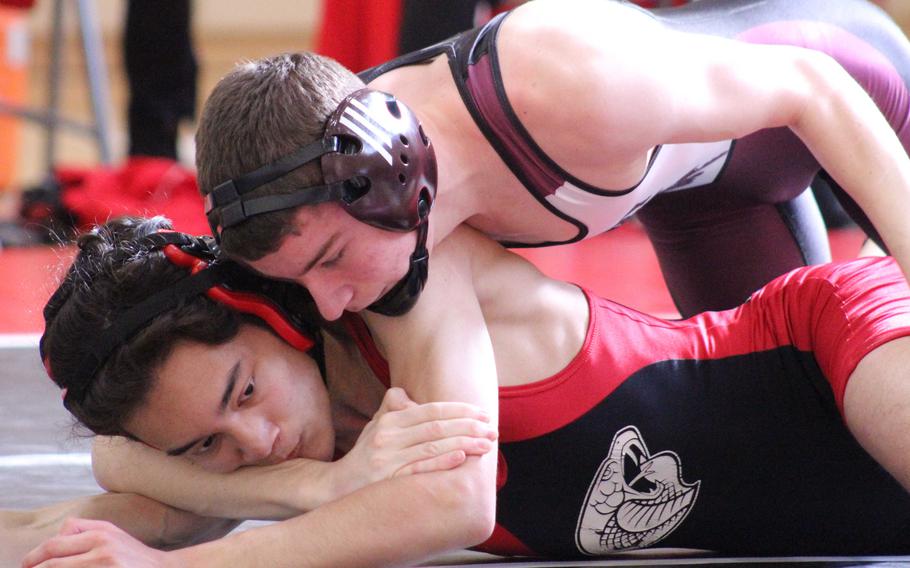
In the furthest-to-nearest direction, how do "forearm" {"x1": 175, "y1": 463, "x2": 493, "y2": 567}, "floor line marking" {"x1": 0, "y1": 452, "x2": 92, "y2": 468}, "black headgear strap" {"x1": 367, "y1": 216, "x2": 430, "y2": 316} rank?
"floor line marking" {"x1": 0, "y1": 452, "x2": 92, "y2": 468}, "black headgear strap" {"x1": 367, "y1": 216, "x2": 430, "y2": 316}, "forearm" {"x1": 175, "y1": 463, "x2": 493, "y2": 567}

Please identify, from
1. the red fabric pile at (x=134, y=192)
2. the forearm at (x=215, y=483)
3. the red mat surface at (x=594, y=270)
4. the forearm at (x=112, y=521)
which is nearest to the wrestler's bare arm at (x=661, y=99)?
the forearm at (x=215, y=483)

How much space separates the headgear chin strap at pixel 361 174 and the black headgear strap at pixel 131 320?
0.43ft

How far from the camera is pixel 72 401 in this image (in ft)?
6.50

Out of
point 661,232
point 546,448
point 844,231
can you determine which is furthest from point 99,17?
point 546,448

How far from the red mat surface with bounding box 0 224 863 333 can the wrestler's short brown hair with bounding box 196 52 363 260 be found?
1.93m

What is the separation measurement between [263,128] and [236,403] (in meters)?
0.39

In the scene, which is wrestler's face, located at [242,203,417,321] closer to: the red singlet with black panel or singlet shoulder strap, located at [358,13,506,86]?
the red singlet with black panel

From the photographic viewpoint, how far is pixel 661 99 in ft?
6.68

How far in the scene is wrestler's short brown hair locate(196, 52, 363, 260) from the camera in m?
1.78

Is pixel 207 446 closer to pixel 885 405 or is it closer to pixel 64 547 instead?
pixel 64 547

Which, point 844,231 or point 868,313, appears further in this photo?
point 844,231

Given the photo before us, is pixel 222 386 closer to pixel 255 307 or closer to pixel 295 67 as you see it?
pixel 255 307

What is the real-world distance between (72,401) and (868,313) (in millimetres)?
1152

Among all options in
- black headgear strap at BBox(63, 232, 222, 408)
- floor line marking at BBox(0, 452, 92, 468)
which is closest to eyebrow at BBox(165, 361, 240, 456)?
black headgear strap at BBox(63, 232, 222, 408)
